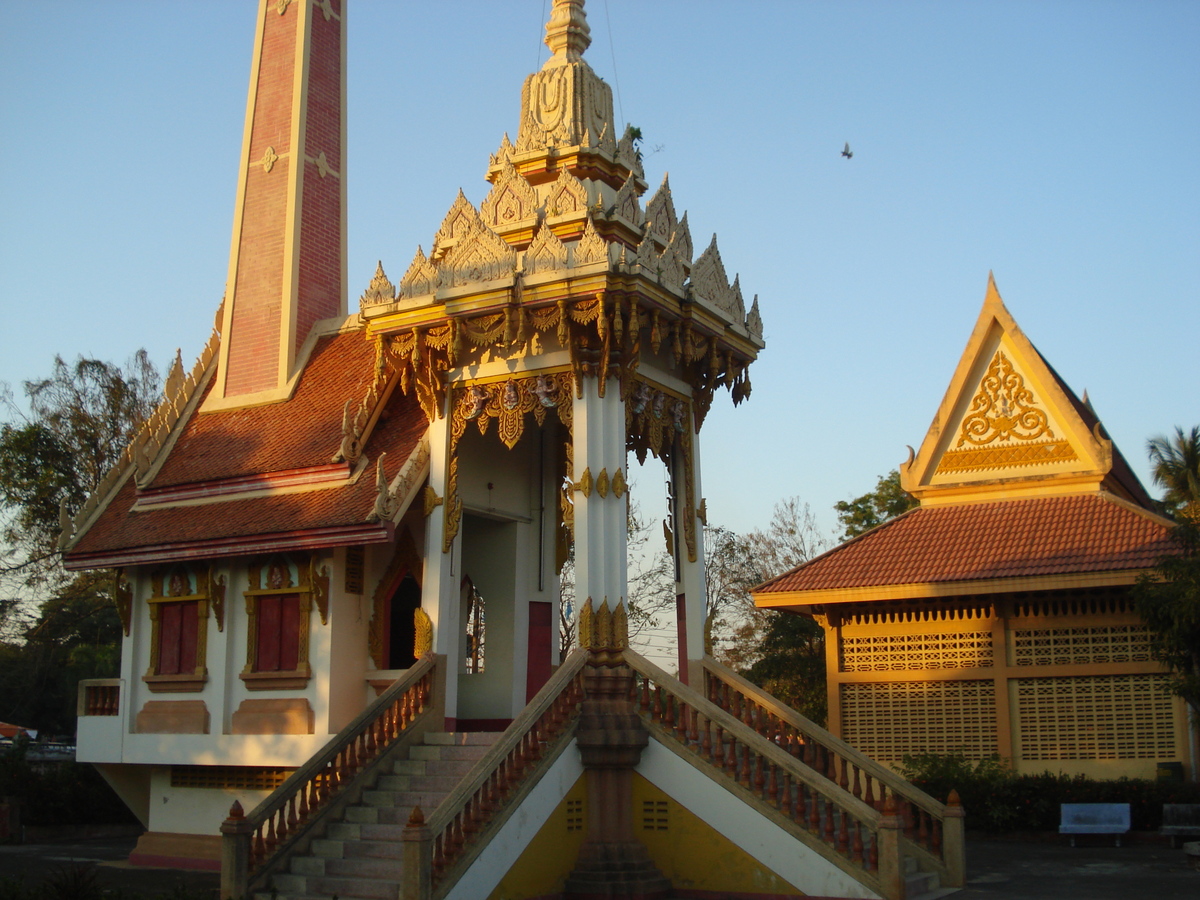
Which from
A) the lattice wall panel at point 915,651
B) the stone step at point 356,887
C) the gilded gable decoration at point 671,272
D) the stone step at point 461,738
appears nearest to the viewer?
the stone step at point 356,887

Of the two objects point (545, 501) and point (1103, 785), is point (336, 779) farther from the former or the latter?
point (1103, 785)

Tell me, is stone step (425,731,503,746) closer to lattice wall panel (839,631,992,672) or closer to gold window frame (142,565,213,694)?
gold window frame (142,565,213,694)

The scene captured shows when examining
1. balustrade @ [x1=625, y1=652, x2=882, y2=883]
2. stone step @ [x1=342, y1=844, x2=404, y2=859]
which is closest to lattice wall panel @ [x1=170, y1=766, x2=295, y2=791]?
stone step @ [x1=342, y1=844, x2=404, y2=859]

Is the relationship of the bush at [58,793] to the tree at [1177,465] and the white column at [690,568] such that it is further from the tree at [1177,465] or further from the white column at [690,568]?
the tree at [1177,465]

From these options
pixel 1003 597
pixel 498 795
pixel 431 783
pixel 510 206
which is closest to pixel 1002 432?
pixel 1003 597

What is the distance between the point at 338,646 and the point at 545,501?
299 cm

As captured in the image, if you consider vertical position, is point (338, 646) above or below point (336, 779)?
above

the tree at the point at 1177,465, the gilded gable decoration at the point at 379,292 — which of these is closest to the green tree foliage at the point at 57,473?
the gilded gable decoration at the point at 379,292

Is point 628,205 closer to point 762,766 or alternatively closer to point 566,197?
point 566,197

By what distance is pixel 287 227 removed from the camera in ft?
50.7

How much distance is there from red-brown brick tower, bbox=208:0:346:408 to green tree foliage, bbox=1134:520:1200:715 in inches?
393

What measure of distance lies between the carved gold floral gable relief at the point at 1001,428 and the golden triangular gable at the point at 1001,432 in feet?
0.05

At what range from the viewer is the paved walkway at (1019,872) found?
1012 cm

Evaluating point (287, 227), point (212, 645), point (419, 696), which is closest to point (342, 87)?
point (287, 227)
